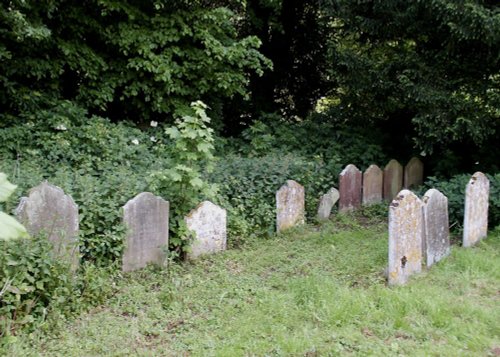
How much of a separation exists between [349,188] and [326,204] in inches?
24.3

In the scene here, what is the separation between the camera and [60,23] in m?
8.31

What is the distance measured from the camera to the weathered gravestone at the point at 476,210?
19.4ft

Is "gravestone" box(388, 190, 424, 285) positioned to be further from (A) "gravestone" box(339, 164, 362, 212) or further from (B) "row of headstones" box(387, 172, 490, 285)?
(A) "gravestone" box(339, 164, 362, 212)

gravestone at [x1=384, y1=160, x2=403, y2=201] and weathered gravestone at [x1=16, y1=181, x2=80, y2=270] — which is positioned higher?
gravestone at [x1=384, y1=160, x2=403, y2=201]

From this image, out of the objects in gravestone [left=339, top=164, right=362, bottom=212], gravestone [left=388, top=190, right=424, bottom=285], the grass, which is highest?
gravestone [left=339, top=164, right=362, bottom=212]

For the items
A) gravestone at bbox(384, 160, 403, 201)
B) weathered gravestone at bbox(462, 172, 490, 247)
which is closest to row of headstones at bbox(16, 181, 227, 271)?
weathered gravestone at bbox(462, 172, 490, 247)

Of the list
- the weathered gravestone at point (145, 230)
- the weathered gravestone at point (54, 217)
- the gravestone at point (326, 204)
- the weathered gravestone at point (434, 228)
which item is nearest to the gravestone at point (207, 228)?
the weathered gravestone at point (145, 230)

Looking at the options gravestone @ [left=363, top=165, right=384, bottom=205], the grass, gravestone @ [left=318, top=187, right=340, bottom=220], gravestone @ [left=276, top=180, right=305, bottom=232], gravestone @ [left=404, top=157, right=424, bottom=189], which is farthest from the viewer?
gravestone @ [left=404, top=157, right=424, bottom=189]

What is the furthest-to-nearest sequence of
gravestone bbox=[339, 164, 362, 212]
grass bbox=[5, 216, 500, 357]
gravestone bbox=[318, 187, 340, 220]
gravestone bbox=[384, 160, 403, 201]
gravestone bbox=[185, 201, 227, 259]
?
gravestone bbox=[384, 160, 403, 201] < gravestone bbox=[339, 164, 362, 212] < gravestone bbox=[318, 187, 340, 220] < gravestone bbox=[185, 201, 227, 259] < grass bbox=[5, 216, 500, 357]

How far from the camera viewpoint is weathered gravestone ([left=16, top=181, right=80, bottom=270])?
3941mm

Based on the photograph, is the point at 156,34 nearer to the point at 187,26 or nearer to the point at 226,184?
the point at 187,26

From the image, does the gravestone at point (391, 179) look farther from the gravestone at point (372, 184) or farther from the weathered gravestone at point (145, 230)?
the weathered gravestone at point (145, 230)

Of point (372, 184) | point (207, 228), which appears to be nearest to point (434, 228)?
point (207, 228)

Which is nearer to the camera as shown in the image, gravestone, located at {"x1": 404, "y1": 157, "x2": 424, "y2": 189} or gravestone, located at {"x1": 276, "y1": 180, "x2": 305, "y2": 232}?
gravestone, located at {"x1": 276, "y1": 180, "x2": 305, "y2": 232}
